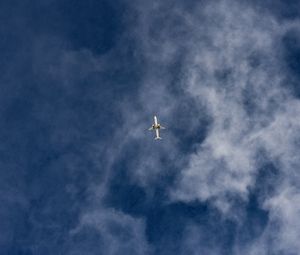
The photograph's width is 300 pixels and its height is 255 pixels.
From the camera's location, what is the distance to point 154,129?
19700 centimetres
